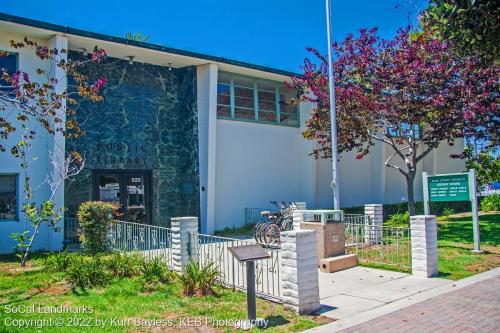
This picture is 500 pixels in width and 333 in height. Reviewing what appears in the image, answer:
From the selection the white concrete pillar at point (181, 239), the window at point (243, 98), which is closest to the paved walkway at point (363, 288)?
the white concrete pillar at point (181, 239)

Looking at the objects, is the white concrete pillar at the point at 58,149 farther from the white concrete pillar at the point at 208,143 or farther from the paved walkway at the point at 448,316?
the paved walkway at the point at 448,316

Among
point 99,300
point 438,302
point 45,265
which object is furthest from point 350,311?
point 45,265

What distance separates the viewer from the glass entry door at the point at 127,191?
1451cm

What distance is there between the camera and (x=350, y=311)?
6.37 meters

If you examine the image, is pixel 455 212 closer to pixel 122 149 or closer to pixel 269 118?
pixel 269 118

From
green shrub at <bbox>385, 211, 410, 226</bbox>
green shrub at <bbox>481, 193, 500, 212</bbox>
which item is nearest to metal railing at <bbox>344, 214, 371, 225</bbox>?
green shrub at <bbox>385, 211, 410, 226</bbox>

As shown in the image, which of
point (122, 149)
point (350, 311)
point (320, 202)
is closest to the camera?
point (350, 311)

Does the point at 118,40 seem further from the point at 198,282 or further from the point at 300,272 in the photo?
the point at 300,272

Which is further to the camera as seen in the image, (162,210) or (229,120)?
(229,120)

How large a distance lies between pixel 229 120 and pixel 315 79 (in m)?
3.66

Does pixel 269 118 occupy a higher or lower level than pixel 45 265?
higher

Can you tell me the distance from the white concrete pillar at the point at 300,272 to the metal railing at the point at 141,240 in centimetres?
377

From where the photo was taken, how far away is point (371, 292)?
24.4 feet

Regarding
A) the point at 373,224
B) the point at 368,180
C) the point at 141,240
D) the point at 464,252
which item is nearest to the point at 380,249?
the point at 373,224
